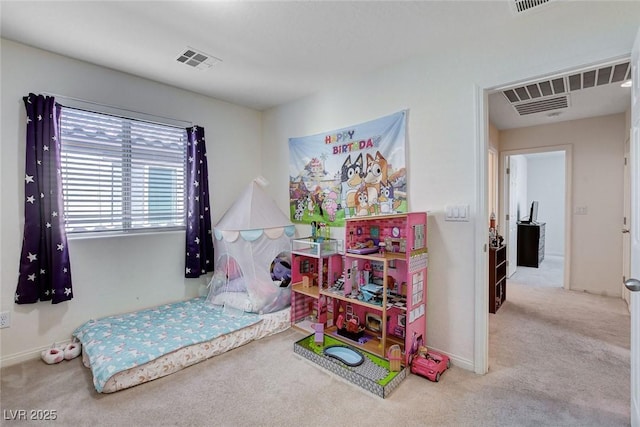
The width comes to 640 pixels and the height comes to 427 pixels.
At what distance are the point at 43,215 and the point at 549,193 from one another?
879 centimetres

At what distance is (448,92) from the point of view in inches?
88.6

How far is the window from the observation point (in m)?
2.53

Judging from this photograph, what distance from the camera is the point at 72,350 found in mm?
2324

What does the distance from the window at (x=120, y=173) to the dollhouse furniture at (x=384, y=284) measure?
190 centimetres

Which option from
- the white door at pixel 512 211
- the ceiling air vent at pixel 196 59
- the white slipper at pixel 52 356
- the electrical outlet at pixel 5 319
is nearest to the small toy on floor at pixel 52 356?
the white slipper at pixel 52 356

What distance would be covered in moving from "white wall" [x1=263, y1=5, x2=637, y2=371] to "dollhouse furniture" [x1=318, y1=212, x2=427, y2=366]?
153 millimetres

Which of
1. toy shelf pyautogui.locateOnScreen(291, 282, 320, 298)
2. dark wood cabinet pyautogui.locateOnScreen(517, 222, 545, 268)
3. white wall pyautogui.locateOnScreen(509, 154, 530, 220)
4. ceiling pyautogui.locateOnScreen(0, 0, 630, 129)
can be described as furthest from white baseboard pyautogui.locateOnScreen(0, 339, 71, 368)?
dark wood cabinet pyautogui.locateOnScreen(517, 222, 545, 268)

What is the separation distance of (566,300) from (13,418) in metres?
5.24

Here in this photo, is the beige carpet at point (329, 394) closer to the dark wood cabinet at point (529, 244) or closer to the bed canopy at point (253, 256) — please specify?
the bed canopy at point (253, 256)

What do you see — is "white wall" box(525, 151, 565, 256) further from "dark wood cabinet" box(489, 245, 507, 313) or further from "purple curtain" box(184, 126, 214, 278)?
"purple curtain" box(184, 126, 214, 278)

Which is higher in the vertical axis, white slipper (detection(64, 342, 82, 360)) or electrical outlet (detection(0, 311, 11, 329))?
electrical outlet (detection(0, 311, 11, 329))

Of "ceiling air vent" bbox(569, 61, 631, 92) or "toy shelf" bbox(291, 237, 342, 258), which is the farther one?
"toy shelf" bbox(291, 237, 342, 258)

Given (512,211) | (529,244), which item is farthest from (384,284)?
(529,244)

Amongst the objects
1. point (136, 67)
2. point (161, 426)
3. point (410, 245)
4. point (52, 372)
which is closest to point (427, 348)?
point (410, 245)
